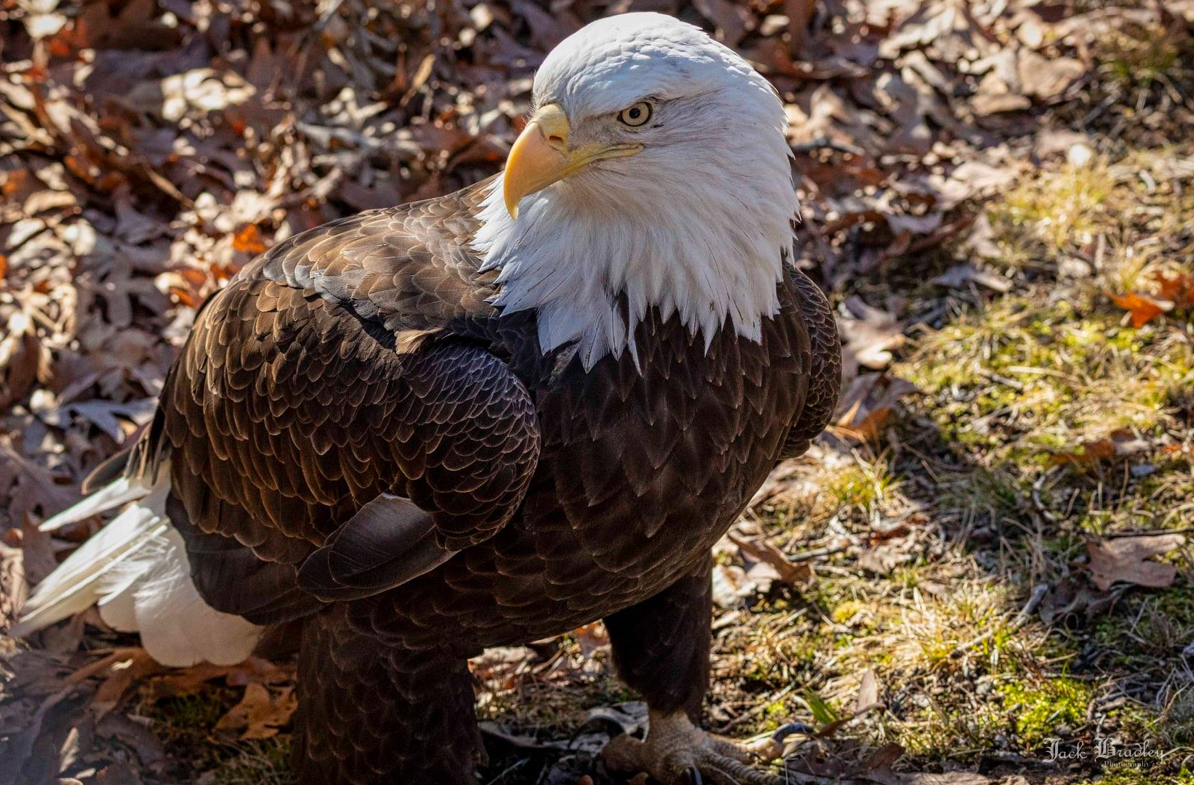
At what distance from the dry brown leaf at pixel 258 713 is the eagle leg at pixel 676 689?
1.08m

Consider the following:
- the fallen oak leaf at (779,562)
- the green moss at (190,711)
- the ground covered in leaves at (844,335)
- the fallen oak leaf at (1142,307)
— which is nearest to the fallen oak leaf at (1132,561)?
the ground covered in leaves at (844,335)

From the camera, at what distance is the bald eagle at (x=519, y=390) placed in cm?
272

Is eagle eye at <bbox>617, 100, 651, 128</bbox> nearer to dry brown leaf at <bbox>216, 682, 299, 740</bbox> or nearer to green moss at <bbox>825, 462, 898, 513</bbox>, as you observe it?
green moss at <bbox>825, 462, 898, 513</bbox>

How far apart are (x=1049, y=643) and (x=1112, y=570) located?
0.31m

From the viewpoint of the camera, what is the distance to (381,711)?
3.15m

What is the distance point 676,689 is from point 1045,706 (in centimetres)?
107

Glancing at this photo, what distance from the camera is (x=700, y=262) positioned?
283 centimetres

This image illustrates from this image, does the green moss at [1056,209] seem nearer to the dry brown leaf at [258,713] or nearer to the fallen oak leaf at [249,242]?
the fallen oak leaf at [249,242]

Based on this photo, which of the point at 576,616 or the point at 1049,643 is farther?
the point at 1049,643

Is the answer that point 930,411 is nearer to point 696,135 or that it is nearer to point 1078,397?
point 1078,397

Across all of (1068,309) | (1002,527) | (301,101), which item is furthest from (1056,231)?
(301,101)

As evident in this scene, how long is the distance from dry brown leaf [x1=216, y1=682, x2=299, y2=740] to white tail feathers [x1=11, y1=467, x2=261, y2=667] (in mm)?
226
